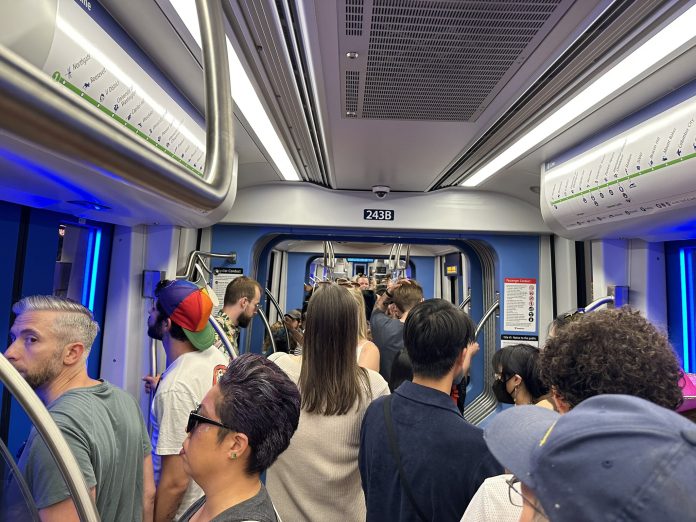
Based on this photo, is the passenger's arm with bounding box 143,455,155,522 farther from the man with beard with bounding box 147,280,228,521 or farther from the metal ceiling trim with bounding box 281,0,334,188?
the metal ceiling trim with bounding box 281,0,334,188

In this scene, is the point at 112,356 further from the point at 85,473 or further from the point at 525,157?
the point at 525,157

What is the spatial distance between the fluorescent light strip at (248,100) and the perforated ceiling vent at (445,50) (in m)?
0.52

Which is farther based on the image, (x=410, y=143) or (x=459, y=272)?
(x=459, y=272)

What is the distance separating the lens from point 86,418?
4.64 feet

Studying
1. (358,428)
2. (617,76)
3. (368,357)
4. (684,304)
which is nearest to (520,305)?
(684,304)

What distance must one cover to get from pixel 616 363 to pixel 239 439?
949 millimetres

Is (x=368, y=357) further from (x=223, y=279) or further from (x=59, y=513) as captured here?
(x=223, y=279)

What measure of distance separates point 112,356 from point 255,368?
2110 millimetres

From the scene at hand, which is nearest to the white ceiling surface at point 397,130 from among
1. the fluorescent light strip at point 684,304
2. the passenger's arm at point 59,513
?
the fluorescent light strip at point 684,304

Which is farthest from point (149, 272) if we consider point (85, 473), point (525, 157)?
point (525, 157)

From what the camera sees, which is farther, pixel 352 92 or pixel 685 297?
pixel 685 297

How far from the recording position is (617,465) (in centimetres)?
54

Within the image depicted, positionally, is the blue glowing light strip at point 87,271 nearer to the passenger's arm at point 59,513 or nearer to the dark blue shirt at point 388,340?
the passenger's arm at point 59,513

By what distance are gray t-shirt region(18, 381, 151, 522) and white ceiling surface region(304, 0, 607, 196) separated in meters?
1.48
